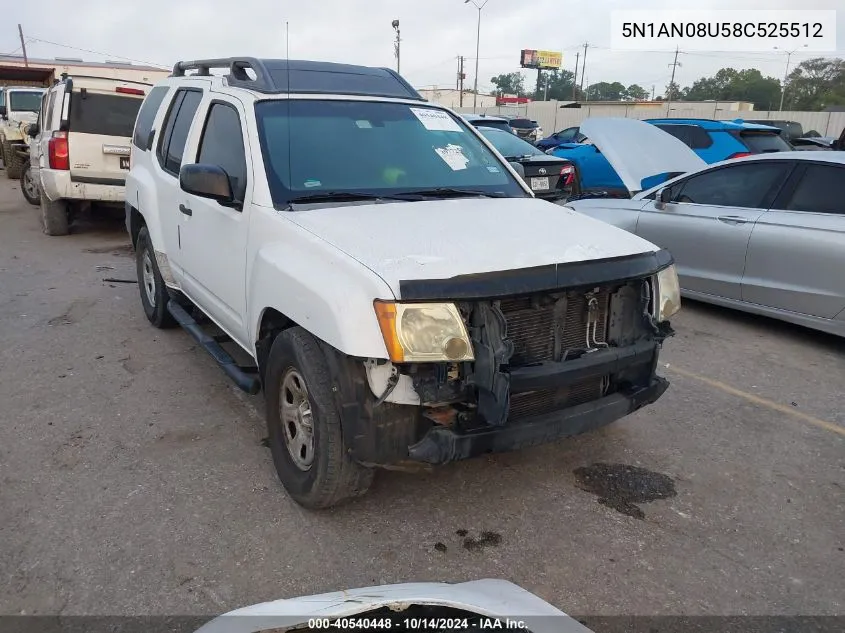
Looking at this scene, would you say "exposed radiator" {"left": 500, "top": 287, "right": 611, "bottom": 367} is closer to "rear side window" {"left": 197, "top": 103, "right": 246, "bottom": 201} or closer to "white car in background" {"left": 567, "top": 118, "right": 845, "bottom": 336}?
"rear side window" {"left": 197, "top": 103, "right": 246, "bottom": 201}

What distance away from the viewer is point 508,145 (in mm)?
10383

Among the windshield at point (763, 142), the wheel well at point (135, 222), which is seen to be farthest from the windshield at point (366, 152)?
the windshield at point (763, 142)

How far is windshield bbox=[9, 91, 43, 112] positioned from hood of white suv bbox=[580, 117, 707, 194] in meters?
15.7

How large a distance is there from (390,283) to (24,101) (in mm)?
18598

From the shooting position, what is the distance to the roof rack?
4.10 m

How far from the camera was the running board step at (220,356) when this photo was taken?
3674 mm

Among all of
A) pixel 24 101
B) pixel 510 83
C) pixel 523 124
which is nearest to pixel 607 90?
pixel 510 83

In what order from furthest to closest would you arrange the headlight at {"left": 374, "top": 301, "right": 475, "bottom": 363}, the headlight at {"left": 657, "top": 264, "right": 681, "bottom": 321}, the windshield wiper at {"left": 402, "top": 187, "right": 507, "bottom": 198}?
1. the windshield wiper at {"left": 402, "top": 187, "right": 507, "bottom": 198}
2. the headlight at {"left": 657, "top": 264, "right": 681, "bottom": 321}
3. the headlight at {"left": 374, "top": 301, "right": 475, "bottom": 363}

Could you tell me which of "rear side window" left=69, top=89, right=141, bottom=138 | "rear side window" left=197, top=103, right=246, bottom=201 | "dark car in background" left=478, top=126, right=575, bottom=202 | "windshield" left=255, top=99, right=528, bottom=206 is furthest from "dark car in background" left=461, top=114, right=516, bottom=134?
"rear side window" left=197, top=103, right=246, bottom=201

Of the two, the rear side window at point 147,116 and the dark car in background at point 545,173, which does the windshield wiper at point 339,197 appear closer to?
the rear side window at point 147,116

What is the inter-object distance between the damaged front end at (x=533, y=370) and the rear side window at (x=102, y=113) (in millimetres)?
7866

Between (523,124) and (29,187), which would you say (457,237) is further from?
(523,124)

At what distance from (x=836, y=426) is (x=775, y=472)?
906 mm

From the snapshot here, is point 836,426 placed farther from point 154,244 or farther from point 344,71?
point 154,244
